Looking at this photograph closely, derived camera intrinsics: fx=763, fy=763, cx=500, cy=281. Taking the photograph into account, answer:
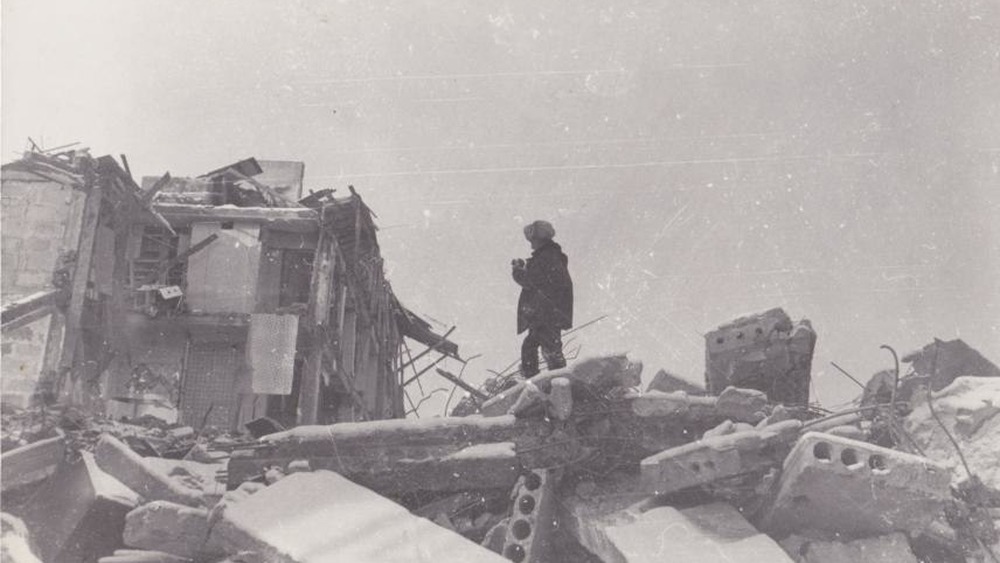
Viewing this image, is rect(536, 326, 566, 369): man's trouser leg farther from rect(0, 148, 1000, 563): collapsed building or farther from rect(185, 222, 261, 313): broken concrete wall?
rect(185, 222, 261, 313): broken concrete wall

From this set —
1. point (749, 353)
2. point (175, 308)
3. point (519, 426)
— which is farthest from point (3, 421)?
point (175, 308)

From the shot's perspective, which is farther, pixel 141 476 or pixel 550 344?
pixel 550 344

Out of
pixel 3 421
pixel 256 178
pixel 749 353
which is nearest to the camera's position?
pixel 3 421

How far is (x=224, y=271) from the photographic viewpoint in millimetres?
16797

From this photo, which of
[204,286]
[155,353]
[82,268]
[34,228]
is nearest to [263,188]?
[204,286]

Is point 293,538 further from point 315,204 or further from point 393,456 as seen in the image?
point 315,204

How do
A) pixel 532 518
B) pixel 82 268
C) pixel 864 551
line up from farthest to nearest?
1. pixel 82 268
2. pixel 532 518
3. pixel 864 551

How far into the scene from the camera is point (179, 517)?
170 inches

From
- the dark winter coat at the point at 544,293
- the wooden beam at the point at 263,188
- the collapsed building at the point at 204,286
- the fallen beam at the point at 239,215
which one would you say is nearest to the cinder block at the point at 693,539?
the dark winter coat at the point at 544,293

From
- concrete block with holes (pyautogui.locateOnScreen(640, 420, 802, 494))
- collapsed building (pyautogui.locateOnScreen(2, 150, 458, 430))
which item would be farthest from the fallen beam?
concrete block with holes (pyautogui.locateOnScreen(640, 420, 802, 494))

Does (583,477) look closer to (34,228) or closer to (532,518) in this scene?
(532,518)

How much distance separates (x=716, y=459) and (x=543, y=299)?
133 inches

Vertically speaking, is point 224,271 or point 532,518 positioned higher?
point 224,271

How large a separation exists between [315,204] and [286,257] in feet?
4.74
